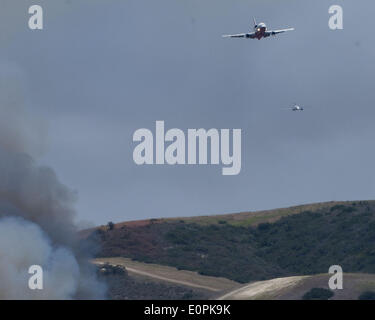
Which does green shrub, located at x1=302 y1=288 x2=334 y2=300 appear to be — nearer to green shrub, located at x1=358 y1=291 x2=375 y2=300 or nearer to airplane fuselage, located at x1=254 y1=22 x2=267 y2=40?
green shrub, located at x1=358 y1=291 x2=375 y2=300

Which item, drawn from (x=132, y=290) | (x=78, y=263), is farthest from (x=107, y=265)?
(x=78, y=263)

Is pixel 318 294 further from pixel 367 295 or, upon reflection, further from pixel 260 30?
pixel 260 30

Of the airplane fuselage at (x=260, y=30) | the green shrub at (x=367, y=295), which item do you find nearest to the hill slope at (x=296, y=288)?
the green shrub at (x=367, y=295)

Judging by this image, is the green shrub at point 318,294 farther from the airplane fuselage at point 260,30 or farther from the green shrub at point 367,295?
the airplane fuselage at point 260,30

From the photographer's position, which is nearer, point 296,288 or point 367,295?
point 367,295

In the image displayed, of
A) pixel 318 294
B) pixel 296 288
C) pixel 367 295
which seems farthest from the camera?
pixel 296 288

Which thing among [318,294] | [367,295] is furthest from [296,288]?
[367,295]

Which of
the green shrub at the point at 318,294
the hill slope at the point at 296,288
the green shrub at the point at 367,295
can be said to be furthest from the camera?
the hill slope at the point at 296,288

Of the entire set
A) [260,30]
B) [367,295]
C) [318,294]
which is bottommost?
[367,295]
